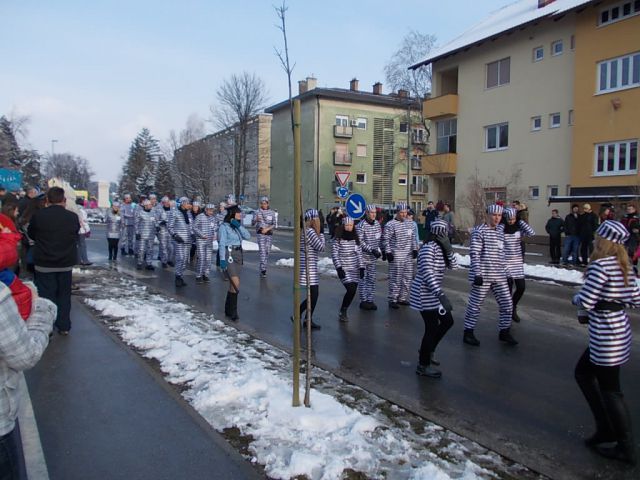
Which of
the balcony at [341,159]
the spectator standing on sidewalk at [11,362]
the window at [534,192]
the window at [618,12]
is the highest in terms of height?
the window at [618,12]

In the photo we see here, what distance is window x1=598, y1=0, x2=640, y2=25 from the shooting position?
22.7m

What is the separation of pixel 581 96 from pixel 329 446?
25738 mm

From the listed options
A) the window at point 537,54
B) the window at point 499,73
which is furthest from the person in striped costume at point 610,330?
the window at point 499,73

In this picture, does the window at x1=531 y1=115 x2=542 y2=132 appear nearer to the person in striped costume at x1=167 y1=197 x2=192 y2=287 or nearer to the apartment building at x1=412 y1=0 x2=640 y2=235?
the apartment building at x1=412 y1=0 x2=640 y2=235

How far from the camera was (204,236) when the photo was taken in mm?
12641

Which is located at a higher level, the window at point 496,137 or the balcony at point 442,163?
the window at point 496,137

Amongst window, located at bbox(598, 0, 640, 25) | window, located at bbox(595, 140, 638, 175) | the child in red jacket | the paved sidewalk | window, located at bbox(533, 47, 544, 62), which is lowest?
Result: the paved sidewalk

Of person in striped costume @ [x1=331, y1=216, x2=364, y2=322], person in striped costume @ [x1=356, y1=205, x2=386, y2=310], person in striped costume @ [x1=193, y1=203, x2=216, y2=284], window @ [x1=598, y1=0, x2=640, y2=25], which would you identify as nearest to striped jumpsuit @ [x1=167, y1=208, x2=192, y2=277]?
person in striped costume @ [x1=193, y1=203, x2=216, y2=284]

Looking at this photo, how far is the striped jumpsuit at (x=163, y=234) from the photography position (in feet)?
50.3

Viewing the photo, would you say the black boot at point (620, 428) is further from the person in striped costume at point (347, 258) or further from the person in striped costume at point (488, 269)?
the person in striped costume at point (347, 258)

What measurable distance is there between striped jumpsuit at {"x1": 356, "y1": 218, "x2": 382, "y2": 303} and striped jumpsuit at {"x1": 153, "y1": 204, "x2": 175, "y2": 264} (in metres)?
7.24

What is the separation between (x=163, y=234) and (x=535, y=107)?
2123cm

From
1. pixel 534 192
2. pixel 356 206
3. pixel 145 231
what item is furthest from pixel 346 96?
pixel 356 206

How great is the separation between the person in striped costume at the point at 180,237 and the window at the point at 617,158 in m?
19.7
